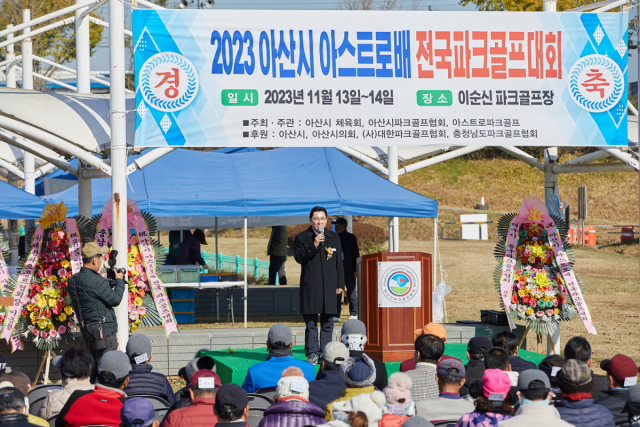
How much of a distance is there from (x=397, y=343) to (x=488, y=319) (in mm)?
2180

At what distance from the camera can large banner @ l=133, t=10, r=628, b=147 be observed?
768 centimetres

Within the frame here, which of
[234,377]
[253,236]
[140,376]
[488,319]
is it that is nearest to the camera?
[140,376]

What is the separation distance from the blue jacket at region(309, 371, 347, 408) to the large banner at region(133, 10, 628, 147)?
3.33 m

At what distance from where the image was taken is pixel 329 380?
489cm

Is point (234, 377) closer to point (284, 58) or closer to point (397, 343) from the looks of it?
point (397, 343)

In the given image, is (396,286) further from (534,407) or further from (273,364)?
(534,407)

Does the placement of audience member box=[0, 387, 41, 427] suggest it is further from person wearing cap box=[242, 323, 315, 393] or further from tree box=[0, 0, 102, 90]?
tree box=[0, 0, 102, 90]

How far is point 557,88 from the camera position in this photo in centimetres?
813

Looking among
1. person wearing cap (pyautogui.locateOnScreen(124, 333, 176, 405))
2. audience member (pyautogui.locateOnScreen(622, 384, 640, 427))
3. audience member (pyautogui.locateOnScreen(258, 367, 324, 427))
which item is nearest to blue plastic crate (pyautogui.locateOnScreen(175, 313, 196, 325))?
person wearing cap (pyautogui.locateOnScreen(124, 333, 176, 405))

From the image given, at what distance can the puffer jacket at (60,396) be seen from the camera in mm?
4637

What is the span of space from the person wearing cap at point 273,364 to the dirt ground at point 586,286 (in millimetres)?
5507

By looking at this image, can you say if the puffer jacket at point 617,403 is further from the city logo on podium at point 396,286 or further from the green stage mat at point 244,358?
the city logo on podium at point 396,286

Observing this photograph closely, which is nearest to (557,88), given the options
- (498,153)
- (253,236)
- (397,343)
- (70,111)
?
(397,343)

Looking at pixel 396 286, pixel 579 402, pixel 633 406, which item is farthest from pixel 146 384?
pixel 396 286
